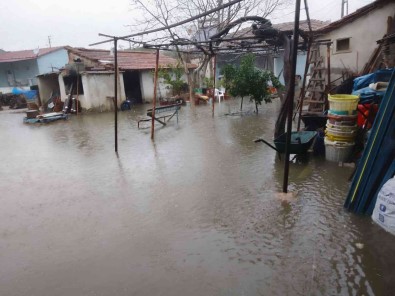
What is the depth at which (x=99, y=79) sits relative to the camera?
18891 millimetres

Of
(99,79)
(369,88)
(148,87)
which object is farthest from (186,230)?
(148,87)

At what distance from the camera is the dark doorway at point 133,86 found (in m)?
23.1

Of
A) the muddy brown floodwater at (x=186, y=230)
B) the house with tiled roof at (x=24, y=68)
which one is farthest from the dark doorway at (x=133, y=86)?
the muddy brown floodwater at (x=186, y=230)

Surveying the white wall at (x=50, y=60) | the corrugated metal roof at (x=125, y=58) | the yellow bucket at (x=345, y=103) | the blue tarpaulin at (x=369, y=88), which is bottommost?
the yellow bucket at (x=345, y=103)

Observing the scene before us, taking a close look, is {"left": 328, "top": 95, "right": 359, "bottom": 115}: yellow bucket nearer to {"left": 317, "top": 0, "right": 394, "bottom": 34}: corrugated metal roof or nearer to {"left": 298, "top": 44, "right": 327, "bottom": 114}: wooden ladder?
{"left": 298, "top": 44, "right": 327, "bottom": 114}: wooden ladder

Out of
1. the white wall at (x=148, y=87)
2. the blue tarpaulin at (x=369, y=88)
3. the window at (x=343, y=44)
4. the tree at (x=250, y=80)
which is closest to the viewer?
the blue tarpaulin at (x=369, y=88)

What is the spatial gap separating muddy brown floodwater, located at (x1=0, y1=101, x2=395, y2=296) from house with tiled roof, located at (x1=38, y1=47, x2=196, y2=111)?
11.4m

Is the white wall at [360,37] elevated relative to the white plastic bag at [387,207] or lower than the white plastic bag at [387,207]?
elevated

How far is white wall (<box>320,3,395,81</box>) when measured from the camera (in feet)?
34.6

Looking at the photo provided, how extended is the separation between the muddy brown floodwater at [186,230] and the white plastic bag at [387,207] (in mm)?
131

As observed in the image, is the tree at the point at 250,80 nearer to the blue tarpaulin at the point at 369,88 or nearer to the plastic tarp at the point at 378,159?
the blue tarpaulin at the point at 369,88

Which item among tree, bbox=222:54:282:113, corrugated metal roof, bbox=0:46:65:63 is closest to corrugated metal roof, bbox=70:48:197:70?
tree, bbox=222:54:282:113

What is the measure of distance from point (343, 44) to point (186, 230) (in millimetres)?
10842

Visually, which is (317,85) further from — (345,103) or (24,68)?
(24,68)
